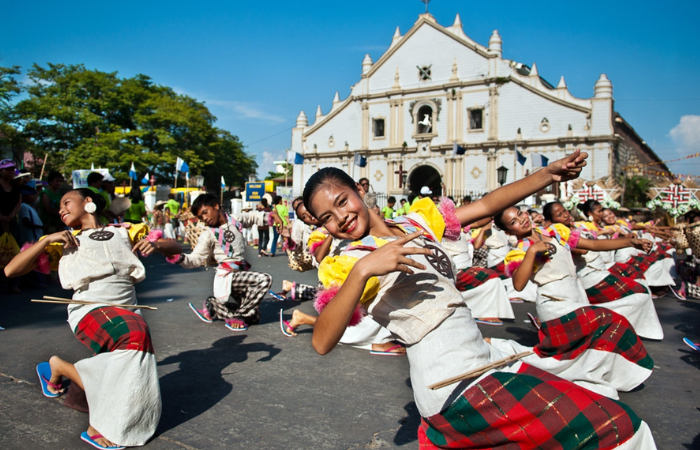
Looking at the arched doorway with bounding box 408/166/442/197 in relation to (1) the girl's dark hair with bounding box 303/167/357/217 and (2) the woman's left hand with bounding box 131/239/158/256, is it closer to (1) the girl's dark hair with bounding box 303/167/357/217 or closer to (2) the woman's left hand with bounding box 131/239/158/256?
(2) the woman's left hand with bounding box 131/239/158/256

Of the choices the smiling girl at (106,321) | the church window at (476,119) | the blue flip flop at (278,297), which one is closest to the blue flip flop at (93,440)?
the smiling girl at (106,321)

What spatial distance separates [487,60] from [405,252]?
34828 millimetres

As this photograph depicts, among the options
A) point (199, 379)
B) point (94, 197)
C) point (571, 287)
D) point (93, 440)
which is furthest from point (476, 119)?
point (93, 440)

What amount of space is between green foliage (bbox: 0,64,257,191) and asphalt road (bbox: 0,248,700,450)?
34.5 m

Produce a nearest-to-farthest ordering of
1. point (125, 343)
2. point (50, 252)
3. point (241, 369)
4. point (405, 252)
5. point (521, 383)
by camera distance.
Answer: point (405, 252)
point (521, 383)
point (125, 343)
point (50, 252)
point (241, 369)

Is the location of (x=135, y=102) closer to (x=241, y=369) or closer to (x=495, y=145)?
(x=495, y=145)

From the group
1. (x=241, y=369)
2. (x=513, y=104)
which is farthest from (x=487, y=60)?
(x=241, y=369)

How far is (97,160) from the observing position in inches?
1469

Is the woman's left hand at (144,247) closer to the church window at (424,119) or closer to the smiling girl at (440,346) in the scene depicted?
the smiling girl at (440,346)

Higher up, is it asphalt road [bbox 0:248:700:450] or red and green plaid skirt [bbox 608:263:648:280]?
red and green plaid skirt [bbox 608:263:648:280]

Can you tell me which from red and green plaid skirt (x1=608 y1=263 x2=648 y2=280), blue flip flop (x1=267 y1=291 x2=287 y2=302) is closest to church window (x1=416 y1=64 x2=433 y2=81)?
blue flip flop (x1=267 y1=291 x2=287 y2=302)

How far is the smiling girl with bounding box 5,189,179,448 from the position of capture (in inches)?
127

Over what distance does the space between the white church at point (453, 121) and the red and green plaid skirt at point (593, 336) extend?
27706 millimetres

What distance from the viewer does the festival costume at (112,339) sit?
10.6 ft
